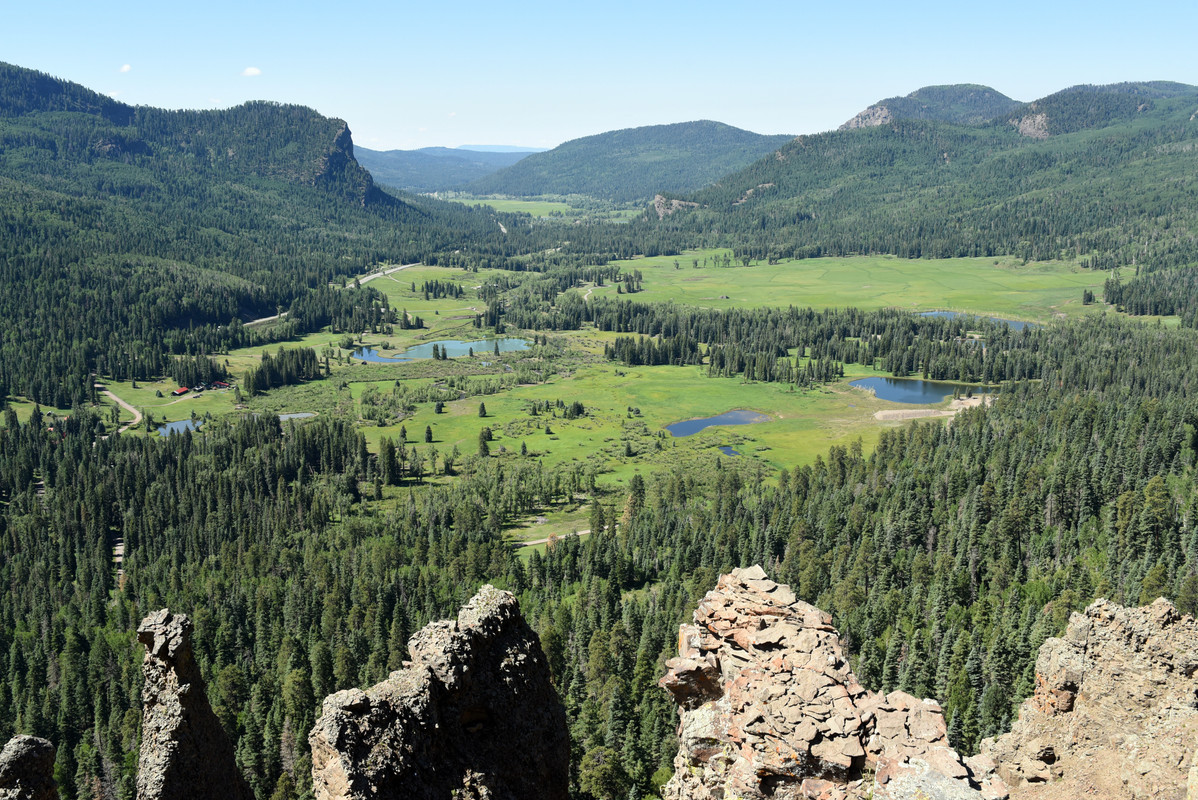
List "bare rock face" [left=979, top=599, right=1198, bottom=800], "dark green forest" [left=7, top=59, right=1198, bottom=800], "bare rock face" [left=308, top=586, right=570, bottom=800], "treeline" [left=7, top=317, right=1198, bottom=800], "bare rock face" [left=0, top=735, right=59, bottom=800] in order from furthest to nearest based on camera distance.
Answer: "treeline" [left=7, top=317, right=1198, bottom=800] → "dark green forest" [left=7, top=59, right=1198, bottom=800] → "bare rock face" [left=979, top=599, right=1198, bottom=800] → "bare rock face" [left=0, top=735, right=59, bottom=800] → "bare rock face" [left=308, top=586, right=570, bottom=800]

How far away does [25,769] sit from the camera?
2247cm

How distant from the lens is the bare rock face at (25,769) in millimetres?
22156

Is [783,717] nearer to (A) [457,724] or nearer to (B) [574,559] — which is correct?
(A) [457,724]

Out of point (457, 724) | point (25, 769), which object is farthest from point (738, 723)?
point (25, 769)

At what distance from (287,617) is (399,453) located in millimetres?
78907

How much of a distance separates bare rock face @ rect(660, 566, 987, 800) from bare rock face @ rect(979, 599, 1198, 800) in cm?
548

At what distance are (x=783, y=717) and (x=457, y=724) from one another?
33.2 ft

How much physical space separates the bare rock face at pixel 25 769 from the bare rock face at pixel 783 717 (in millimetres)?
18786

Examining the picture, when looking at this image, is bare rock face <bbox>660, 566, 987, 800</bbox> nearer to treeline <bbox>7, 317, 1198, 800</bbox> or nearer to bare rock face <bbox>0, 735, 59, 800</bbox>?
bare rock face <bbox>0, 735, 59, 800</bbox>

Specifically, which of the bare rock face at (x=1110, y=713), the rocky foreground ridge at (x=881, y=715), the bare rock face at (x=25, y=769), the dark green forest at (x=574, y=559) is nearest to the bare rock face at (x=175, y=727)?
the bare rock face at (x=25, y=769)

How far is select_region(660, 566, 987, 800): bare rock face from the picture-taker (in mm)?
24016

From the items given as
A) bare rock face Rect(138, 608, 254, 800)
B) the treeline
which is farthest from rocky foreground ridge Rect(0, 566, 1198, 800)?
the treeline

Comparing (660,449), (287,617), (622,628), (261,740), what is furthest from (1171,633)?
(660,449)

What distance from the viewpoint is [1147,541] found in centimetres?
9812
